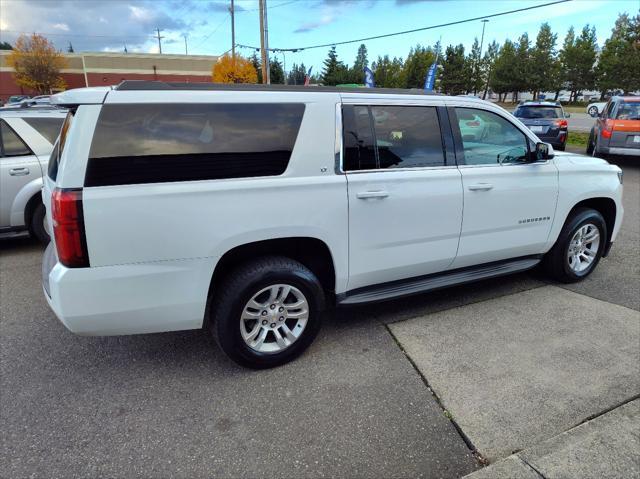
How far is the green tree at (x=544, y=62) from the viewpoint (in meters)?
61.5

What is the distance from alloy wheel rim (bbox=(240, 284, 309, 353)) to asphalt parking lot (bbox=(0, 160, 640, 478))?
0.71 feet

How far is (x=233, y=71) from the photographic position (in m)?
53.4

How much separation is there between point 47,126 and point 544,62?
68628 mm

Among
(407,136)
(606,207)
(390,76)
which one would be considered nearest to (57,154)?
(407,136)

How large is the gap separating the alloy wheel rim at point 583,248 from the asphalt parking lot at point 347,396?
655mm

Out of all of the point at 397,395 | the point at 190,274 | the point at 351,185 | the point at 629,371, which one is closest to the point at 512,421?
the point at 397,395

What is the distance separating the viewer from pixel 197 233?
9.16 ft

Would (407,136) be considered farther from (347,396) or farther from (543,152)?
(347,396)

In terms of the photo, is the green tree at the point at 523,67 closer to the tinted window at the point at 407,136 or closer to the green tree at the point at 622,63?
the green tree at the point at 622,63

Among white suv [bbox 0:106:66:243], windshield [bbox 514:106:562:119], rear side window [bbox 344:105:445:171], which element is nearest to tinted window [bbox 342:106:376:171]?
rear side window [bbox 344:105:445:171]

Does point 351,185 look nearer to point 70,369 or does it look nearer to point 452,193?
point 452,193

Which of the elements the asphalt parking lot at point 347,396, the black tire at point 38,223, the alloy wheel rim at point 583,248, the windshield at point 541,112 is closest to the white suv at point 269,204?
the asphalt parking lot at point 347,396

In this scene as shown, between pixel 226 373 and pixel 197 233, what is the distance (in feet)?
3.50

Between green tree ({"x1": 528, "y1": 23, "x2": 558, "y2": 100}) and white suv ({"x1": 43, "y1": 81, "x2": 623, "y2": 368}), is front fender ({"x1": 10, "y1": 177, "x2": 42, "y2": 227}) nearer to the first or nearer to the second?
white suv ({"x1": 43, "y1": 81, "x2": 623, "y2": 368})
